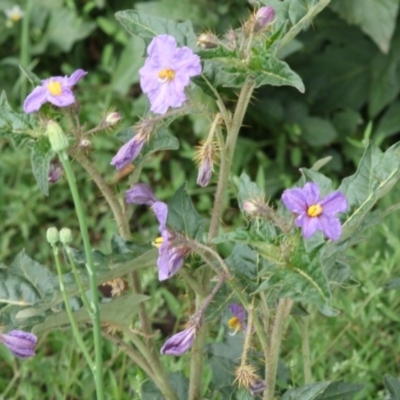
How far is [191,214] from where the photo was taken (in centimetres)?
123

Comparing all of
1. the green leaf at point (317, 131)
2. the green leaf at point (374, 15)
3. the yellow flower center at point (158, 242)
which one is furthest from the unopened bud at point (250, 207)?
the green leaf at point (317, 131)

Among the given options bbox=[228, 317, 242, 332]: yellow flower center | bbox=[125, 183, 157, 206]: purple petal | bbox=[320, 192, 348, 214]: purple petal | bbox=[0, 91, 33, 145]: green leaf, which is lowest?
bbox=[228, 317, 242, 332]: yellow flower center

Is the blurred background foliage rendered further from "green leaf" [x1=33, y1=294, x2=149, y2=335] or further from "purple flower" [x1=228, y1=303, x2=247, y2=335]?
"green leaf" [x1=33, y1=294, x2=149, y2=335]

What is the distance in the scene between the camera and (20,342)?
122 cm

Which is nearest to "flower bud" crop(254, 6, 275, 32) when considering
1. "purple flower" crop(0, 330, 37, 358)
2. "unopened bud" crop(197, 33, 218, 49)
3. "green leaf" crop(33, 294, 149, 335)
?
"unopened bud" crop(197, 33, 218, 49)

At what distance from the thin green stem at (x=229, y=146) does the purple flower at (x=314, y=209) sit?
15 centimetres

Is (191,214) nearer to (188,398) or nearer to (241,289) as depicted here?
(241,289)

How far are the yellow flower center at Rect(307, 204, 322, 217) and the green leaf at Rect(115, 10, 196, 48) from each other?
0.33m

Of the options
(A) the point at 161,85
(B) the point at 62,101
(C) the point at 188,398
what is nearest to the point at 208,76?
(A) the point at 161,85

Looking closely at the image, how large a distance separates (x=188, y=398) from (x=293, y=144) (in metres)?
1.56

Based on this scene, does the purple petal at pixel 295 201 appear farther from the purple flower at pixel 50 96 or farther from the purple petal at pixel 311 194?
the purple flower at pixel 50 96

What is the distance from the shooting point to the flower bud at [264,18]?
1161mm

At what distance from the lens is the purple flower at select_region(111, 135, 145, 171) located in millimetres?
1222

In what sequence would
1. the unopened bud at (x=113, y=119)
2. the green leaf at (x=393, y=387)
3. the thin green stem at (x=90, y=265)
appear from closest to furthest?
the thin green stem at (x=90, y=265) < the unopened bud at (x=113, y=119) < the green leaf at (x=393, y=387)
